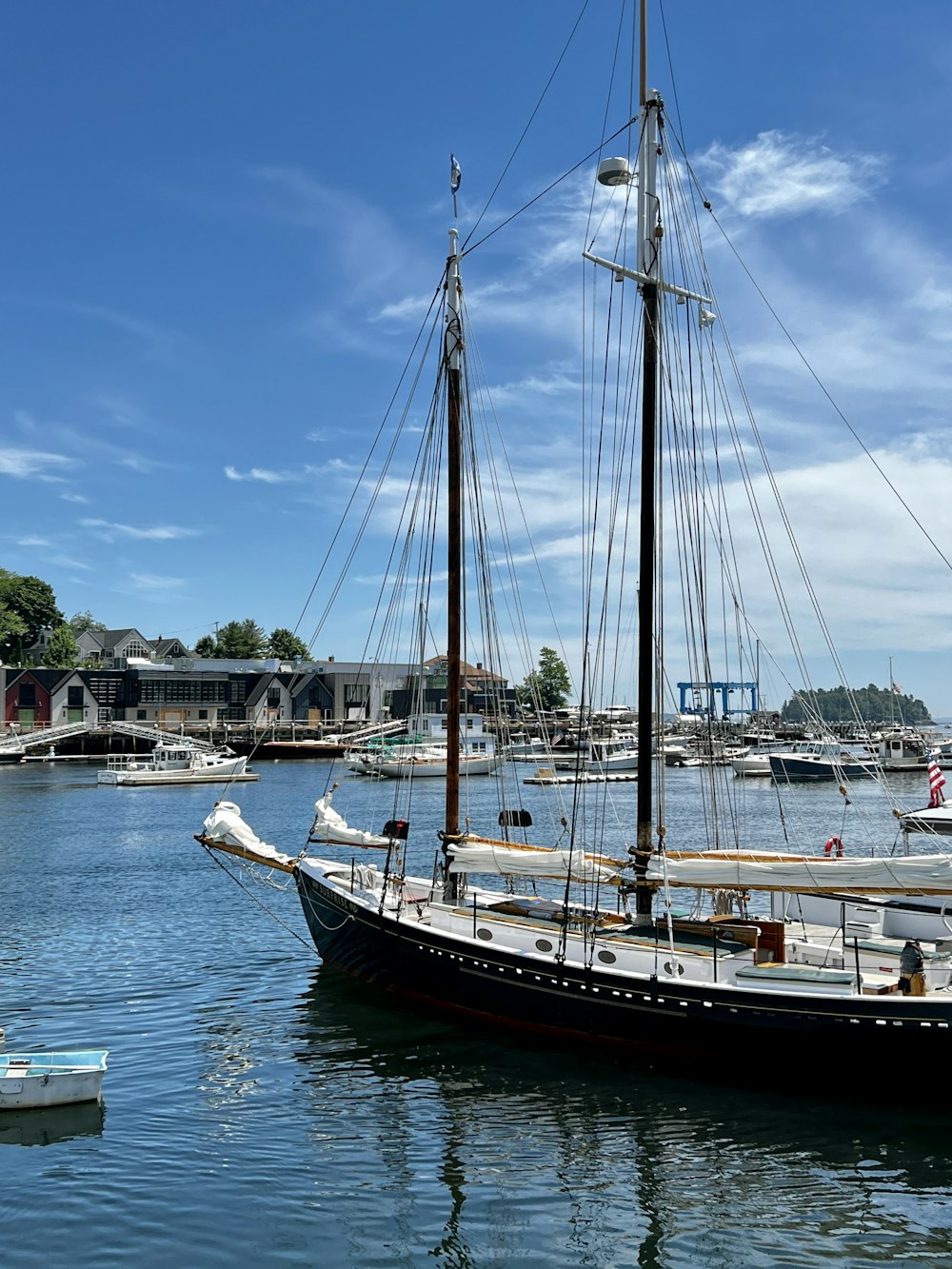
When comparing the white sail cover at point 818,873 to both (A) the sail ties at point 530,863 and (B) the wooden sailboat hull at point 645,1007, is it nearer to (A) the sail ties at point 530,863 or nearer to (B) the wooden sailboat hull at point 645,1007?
(A) the sail ties at point 530,863

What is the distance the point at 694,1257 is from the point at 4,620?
555 ft

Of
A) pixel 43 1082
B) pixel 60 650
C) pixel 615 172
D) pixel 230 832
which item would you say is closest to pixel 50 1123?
pixel 43 1082

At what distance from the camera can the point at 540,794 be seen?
3957 inches

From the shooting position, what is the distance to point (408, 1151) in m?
18.0

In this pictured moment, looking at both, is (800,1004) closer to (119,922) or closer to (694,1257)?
(694,1257)

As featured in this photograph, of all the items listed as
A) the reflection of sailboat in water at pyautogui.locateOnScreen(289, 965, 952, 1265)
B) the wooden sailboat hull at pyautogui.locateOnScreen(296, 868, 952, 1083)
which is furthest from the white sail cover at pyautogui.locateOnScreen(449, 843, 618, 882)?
the reflection of sailboat in water at pyautogui.locateOnScreen(289, 965, 952, 1265)

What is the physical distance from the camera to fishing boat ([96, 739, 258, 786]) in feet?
347

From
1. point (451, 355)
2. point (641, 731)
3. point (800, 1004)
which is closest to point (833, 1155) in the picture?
point (800, 1004)

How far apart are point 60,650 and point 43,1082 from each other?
160125mm

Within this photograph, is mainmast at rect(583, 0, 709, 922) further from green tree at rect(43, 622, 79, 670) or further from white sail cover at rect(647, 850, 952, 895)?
green tree at rect(43, 622, 79, 670)

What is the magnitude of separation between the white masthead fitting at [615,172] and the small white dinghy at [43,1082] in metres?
23.9

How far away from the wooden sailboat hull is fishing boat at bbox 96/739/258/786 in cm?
7856

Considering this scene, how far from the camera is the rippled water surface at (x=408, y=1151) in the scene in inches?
586

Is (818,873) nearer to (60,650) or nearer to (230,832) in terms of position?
(230,832)
